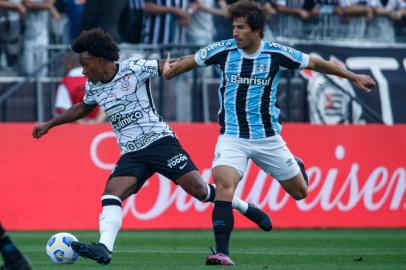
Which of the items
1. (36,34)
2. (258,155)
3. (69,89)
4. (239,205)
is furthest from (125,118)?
(36,34)

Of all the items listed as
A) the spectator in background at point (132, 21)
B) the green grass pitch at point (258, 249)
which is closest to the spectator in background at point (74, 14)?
the spectator in background at point (132, 21)

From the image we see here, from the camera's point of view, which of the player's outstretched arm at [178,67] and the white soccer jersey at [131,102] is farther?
the white soccer jersey at [131,102]

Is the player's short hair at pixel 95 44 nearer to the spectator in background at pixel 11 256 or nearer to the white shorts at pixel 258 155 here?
the white shorts at pixel 258 155

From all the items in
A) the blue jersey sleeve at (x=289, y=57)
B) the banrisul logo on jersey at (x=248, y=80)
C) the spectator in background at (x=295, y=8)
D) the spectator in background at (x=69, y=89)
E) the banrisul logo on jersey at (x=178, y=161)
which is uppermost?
the spectator in background at (x=295, y=8)

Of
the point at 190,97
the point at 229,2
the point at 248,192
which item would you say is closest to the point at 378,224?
the point at 248,192

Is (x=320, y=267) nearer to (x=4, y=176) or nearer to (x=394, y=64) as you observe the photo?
(x=4, y=176)

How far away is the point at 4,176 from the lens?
16.5 metres

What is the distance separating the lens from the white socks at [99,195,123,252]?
10.4 meters

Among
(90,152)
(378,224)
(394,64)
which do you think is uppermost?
(394,64)

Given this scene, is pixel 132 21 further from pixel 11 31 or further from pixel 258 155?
pixel 258 155

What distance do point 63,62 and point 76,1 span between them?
149 cm

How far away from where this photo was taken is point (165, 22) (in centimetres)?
1831

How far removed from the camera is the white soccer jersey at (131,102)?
1111 centimetres

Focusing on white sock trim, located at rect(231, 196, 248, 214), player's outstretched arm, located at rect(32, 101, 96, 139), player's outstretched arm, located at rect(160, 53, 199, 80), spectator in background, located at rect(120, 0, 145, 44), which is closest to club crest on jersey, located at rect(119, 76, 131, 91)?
player's outstretched arm, located at rect(160, 53, 199, 80)
